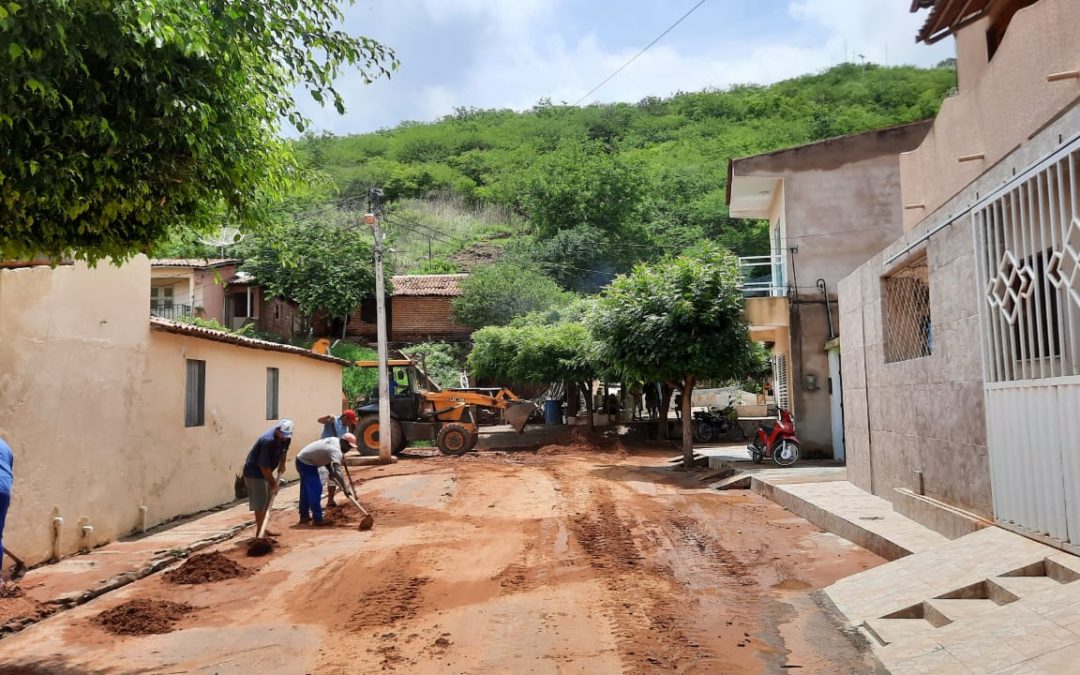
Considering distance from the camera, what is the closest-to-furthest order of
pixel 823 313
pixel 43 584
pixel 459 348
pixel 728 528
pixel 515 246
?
1. pixel 43 584
2. pixel 728 528
3. pixel 823 313
4. pixel 459 348
5. pixel 515 246

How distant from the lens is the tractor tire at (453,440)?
22.3 meters

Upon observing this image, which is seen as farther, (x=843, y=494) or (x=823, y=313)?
(x=823, y=313)

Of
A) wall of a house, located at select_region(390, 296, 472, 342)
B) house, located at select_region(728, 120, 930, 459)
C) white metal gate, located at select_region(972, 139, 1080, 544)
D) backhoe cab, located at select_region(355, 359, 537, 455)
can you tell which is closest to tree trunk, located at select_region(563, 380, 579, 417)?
backhoe cab, located at select_region(355, 359, 537, 455)

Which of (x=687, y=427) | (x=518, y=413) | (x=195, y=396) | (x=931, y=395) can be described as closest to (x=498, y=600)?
(x=931, y=395)

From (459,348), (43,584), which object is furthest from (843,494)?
(459,348)

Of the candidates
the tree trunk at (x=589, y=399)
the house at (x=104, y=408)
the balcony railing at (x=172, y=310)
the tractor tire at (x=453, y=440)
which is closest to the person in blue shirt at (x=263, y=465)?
the house at (x=104, y=408)

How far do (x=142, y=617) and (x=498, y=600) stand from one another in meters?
2.82

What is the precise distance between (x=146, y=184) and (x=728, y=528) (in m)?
7.97

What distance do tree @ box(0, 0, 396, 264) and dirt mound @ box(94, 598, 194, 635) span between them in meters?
2.86

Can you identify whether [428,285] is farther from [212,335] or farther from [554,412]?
[212,335]

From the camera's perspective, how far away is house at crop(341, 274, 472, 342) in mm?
39125

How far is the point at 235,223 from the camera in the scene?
6027mm

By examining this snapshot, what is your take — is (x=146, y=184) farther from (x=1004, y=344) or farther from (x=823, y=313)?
(x=823, y=313)

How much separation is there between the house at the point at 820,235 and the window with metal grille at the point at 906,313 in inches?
321
